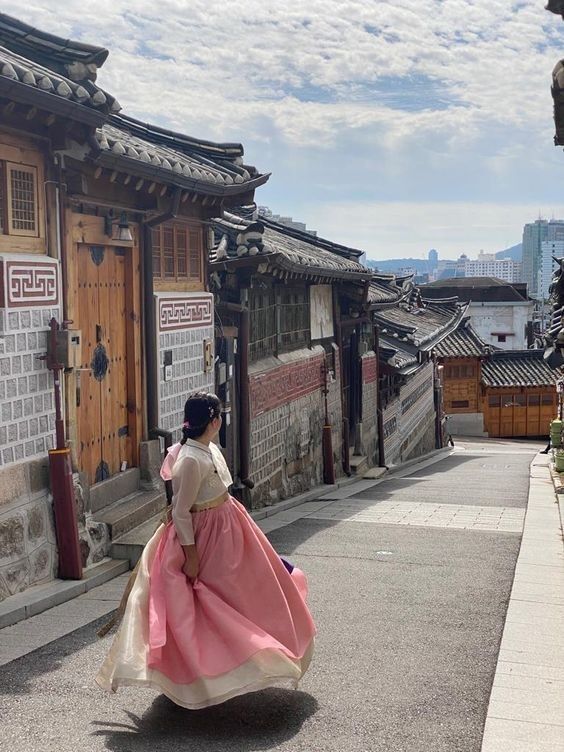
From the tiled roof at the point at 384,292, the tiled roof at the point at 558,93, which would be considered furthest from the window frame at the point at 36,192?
the tiled roof at the point at 384,292

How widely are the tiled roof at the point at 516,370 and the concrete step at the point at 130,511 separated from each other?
36.9 metres

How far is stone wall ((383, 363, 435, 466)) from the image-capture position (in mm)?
28125

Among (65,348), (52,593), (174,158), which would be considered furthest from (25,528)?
(174,158)

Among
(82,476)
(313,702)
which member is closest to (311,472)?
(82,476)

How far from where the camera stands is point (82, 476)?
349 inches

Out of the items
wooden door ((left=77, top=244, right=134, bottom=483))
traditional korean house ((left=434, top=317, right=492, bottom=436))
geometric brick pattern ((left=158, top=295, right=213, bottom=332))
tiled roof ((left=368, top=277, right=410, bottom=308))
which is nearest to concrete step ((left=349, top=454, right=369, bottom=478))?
tiled roof ((left=368, top=277, right=410, bottom=308))

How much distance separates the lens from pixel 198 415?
219 inches

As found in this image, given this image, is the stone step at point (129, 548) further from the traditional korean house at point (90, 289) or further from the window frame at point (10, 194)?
the window frame at point (10, 194)

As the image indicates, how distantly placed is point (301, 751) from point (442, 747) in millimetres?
807

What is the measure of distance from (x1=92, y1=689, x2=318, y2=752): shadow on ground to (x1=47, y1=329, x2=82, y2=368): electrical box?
3.68 m

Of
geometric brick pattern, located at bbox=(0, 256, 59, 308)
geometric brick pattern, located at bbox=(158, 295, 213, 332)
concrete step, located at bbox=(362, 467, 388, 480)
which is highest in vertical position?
geometric brick pattern, located at bbox=(0, 256, 59, 308)

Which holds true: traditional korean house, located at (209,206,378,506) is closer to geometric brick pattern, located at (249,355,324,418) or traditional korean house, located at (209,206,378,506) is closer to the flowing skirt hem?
geometric brick pattern, located at (249,355,324,418)

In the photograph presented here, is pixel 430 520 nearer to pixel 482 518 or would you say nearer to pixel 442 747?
pixel 482 518

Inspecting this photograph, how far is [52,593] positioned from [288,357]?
10142 millimetres
